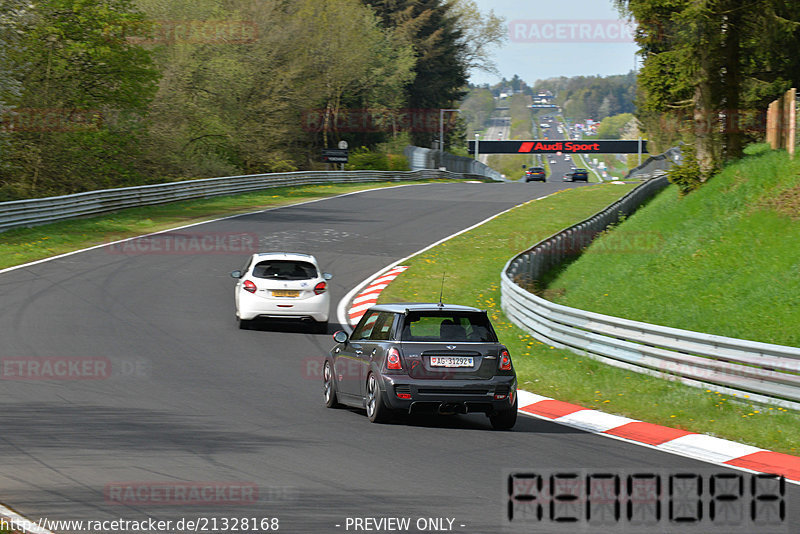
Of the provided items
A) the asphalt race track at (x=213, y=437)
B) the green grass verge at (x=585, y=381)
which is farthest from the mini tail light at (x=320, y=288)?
the green grass verge at (x=585, y=381)

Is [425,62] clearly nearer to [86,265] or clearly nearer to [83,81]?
[83,81]

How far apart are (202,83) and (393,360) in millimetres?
45777

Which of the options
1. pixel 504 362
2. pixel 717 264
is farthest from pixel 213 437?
pixel 717 264

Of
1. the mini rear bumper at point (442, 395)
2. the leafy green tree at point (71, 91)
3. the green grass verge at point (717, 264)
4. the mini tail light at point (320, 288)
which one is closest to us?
the mini rear bumper at point (442, 395)

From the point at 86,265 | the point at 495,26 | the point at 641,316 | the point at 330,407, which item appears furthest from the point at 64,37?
the point at 495,26

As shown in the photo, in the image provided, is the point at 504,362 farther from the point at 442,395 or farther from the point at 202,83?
the point at 202,83

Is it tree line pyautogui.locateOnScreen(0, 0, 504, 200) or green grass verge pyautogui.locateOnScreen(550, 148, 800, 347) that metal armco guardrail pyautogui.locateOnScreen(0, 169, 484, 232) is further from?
green grass verge pyautogui.locateOnScreen(550, 148, 800, 347)

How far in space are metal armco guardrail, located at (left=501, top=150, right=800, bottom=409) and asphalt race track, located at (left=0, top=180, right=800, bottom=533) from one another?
2731 millimetres

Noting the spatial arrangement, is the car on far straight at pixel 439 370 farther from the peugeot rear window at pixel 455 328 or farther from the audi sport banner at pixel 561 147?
the audi sport banner at pixel 561 147

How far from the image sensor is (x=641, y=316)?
2009 centimetres

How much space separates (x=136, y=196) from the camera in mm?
39531

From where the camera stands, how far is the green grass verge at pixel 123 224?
2881cm

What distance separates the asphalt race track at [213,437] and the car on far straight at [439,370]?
0.95 feet

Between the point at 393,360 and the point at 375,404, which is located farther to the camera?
the point at 375,404
